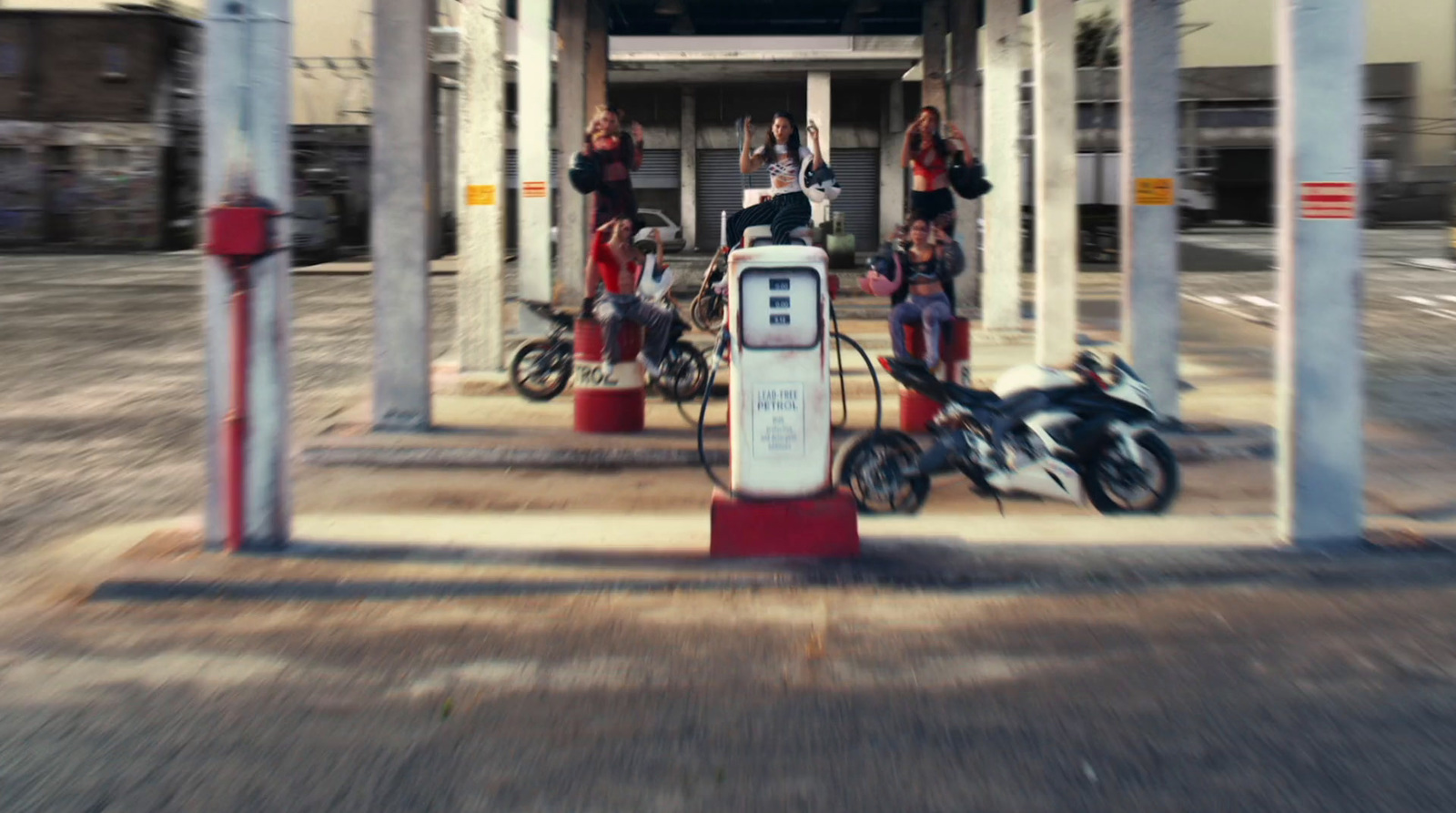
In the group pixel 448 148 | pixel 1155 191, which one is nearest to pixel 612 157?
pixel 1155 191

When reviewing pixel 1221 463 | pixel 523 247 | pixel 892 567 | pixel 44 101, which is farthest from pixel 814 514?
pixel 44 101

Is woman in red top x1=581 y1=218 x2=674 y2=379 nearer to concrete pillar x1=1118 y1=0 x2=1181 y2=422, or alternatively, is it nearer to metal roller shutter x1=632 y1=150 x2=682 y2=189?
concrete pillar x1=1118 y1=0 x2=1181 y2=422

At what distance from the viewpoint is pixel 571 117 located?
25.3m

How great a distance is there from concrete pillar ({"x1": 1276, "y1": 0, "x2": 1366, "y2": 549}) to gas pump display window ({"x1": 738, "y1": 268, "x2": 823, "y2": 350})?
231 centimetres

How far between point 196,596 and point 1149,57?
8.50 meters

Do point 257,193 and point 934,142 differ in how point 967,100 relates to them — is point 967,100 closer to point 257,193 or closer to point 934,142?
point 934,142

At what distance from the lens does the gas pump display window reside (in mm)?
7703

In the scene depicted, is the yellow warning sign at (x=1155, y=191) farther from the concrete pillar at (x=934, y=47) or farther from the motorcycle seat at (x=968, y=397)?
the concrete pillar at (x=934, y=47)

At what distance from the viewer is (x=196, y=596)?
24.3 feet

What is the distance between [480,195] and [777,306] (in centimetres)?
911

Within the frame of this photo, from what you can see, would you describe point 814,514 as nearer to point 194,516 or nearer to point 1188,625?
point 1188,625

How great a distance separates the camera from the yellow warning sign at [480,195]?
16.2 metres

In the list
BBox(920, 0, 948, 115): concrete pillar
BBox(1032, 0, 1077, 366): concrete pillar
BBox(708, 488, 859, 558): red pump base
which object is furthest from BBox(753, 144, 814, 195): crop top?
BBox(920, 0, 948, 115): concrete pillar

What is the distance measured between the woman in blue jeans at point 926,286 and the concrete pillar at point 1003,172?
29.2ft
